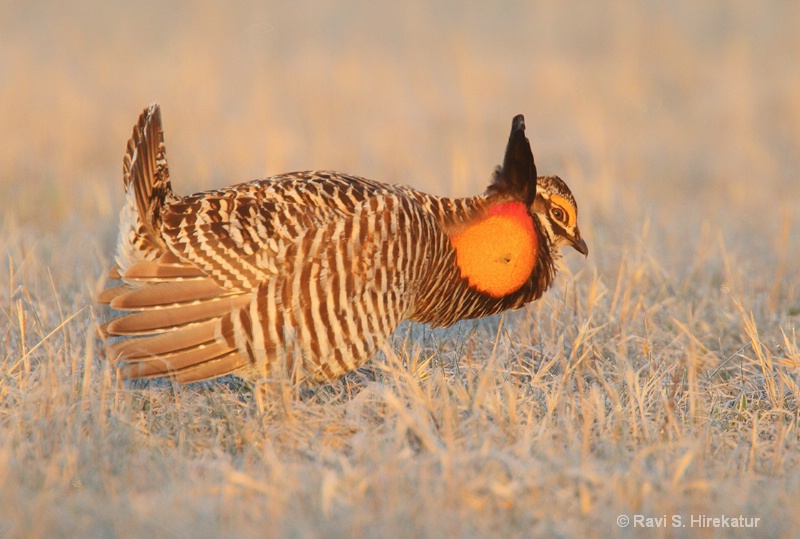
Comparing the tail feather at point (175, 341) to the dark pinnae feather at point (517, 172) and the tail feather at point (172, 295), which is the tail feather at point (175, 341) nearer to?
the tail feather at point (172, 295)

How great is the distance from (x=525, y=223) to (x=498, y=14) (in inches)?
399

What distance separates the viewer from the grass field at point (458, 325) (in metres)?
2.78

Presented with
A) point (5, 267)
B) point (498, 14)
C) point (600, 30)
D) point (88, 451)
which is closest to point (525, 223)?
point (88, 451)

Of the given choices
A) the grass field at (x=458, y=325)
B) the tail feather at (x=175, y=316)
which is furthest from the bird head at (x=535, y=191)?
the tail feather at (x=175, y=316)

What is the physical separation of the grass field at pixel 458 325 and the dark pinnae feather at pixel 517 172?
633mm

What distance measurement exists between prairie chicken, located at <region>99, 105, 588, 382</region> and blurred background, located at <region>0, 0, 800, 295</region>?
1540 mm

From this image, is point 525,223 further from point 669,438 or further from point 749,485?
point 749,485

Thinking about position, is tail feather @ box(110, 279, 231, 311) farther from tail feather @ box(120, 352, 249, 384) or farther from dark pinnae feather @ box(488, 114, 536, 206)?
dark pinnae feather @ box(488, 114, 536, 206)

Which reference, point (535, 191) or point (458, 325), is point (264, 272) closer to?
point (535, 191)

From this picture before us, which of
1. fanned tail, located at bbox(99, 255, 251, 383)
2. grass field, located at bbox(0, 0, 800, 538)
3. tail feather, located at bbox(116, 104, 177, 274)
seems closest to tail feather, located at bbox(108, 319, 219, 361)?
fanned tail, located at bbox(99, 255, 251, 383)

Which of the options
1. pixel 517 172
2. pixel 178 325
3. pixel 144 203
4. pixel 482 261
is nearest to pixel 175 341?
pixel 178 325

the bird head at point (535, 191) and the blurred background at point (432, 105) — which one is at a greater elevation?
the blurred background at point (432, 105)

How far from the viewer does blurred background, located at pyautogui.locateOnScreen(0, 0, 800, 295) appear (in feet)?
21.5

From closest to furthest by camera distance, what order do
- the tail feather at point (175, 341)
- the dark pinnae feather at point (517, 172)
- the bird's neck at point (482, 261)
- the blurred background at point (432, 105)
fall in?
the tail feather at point (175, 341), the bird's neck at point (482, 261), the dark pinnae feather at point (517, 172), the blurred background at point (432, 105)
